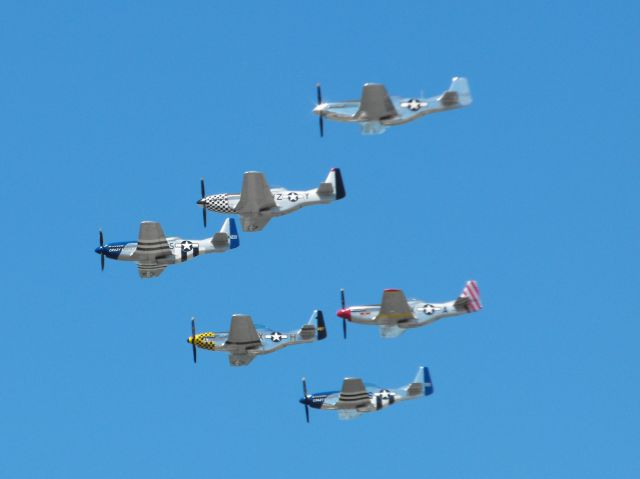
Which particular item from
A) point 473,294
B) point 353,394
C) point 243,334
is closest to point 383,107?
point 473,294

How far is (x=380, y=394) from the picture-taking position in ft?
368

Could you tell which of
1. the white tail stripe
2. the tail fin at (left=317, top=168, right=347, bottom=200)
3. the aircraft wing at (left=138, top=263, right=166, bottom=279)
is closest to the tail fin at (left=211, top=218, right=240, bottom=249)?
the aircraft wing at (left=138, top=263, right=166, bottom=279)

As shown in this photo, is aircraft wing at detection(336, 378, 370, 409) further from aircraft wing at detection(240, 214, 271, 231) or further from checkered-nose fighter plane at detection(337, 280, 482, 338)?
aircraft wing at detection(240, 214, 271, 231)

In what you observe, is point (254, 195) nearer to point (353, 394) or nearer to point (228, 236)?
point (228, 236)

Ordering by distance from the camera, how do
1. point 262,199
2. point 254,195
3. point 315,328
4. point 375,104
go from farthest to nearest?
point 315,328 < point 262,199 < point 254,195 < point 375,104

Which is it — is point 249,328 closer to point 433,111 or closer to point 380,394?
point 380,394

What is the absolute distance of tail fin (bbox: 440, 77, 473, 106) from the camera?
10206 cm

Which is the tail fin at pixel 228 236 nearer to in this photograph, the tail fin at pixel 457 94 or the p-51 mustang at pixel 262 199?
the p-51 mustang at pixel 262 199

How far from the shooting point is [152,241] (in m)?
104

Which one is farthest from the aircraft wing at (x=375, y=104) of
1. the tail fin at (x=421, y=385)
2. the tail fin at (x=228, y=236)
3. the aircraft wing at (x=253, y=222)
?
the tail fin at (x=421, y=385)

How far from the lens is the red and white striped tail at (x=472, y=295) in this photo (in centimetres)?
10806

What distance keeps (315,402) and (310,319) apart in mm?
5776

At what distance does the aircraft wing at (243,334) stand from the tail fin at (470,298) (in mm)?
13725

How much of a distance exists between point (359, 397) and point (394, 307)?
25.4 feet
